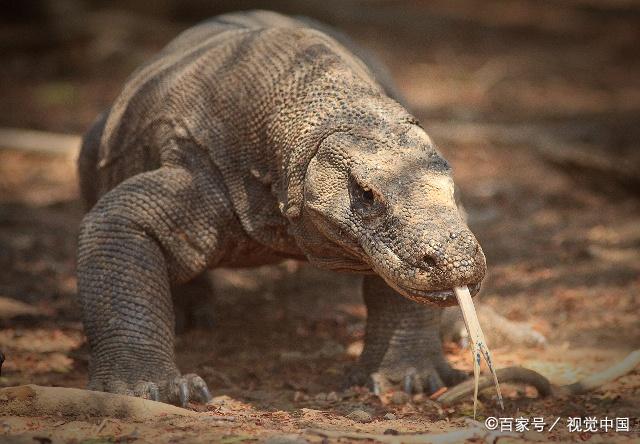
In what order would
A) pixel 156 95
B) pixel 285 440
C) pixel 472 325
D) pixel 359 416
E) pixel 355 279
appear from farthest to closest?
pixel 355 279
pixel 156 95
pixel 359 416
pixel 472 325
pixel 285 440

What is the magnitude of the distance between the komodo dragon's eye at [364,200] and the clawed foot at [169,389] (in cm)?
104

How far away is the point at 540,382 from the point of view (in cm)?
455

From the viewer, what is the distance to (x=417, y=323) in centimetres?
482

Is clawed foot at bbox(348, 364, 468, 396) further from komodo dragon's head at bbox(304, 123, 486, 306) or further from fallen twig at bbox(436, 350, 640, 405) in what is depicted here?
komodo dragon's head at bbox(304, 123, 486, 306)

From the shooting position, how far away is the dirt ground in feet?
14.3

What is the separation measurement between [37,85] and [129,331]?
30.2ft

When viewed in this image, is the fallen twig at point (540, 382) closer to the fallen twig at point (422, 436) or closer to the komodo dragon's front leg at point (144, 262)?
the fallen twig at point (422, 436)

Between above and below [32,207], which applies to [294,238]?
below

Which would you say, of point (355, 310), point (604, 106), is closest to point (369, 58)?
point (355, 310)

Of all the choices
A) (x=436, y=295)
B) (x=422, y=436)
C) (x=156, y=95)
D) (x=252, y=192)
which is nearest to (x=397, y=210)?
(x=436, y=295)

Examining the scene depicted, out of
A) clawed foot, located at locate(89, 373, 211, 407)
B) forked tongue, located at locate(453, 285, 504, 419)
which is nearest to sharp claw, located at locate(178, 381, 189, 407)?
clawed foot, located at locate(89, 373, 211, 407)

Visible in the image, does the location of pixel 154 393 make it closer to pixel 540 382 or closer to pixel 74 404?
pixel 74 404

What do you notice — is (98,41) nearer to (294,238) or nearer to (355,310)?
(355,310)

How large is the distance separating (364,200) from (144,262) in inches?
45.8
